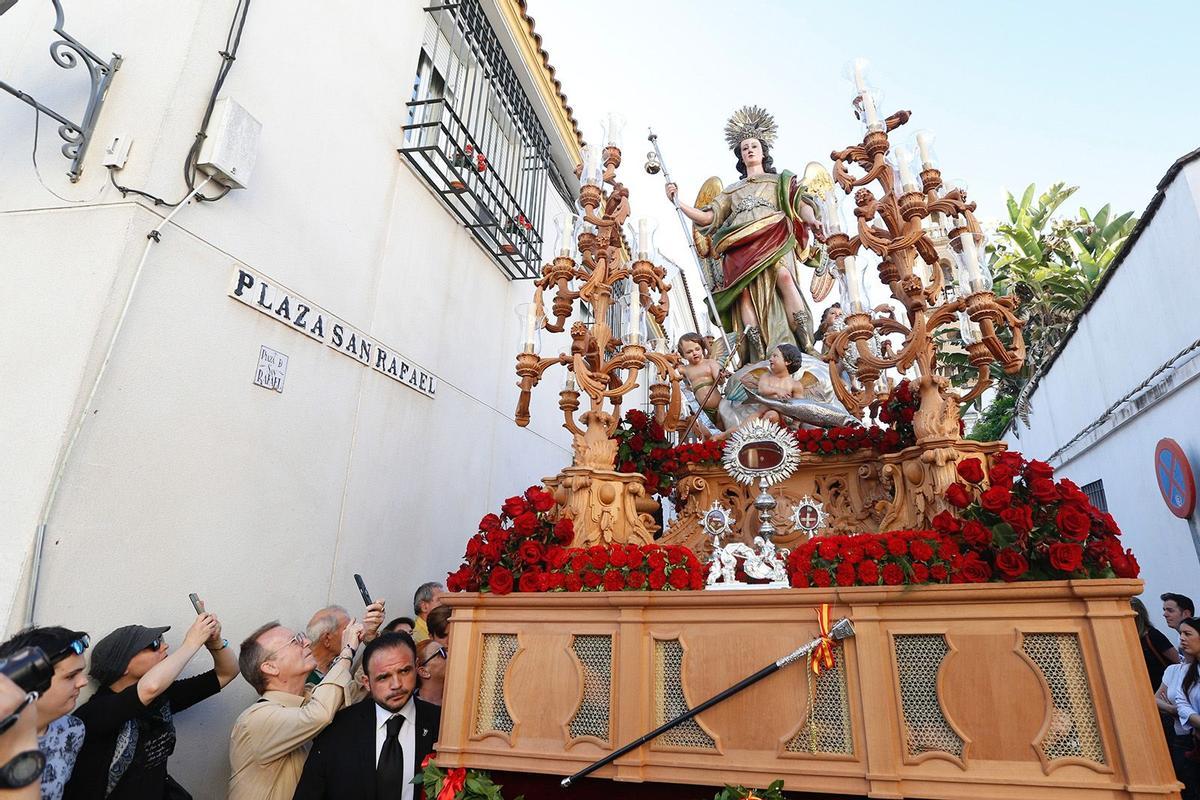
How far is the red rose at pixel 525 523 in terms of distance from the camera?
9.90ft

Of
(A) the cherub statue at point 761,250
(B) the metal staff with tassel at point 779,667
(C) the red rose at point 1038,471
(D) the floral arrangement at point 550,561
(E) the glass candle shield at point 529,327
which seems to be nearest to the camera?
(B) the metal staff with tassel at point 779,667

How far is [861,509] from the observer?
3.74 meters

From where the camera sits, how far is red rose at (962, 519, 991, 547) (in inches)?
90.0

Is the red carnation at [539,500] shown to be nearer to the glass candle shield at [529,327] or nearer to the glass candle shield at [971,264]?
the glass candle shield at [529,327]

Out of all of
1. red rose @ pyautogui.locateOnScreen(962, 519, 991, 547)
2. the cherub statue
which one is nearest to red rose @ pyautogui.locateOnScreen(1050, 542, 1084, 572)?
red rose @ pyautogui.locateOnScreen(962, 519, 991, 547)

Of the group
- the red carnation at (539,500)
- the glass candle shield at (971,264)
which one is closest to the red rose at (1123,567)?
the glass candle shield at (971,264)

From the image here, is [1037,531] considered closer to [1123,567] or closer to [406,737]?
[1123,567]

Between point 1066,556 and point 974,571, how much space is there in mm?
276

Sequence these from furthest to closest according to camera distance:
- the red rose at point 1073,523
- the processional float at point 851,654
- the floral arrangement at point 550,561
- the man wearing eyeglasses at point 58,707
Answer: the floral arrangement at point 550,561
the red rose at point 1073,523
the processional float at point 851,654
the man wearing eyeglasses at point 58,707

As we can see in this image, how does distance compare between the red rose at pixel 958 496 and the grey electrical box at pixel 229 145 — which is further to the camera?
the grey electrical box at pixel 229 145

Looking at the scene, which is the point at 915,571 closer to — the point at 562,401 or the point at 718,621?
the point at 718,621

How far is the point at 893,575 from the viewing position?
2281mm

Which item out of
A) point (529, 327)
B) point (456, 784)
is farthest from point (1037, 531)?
point (529, 327)

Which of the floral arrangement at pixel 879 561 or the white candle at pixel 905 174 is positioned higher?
the white candle at pixel 905 174
